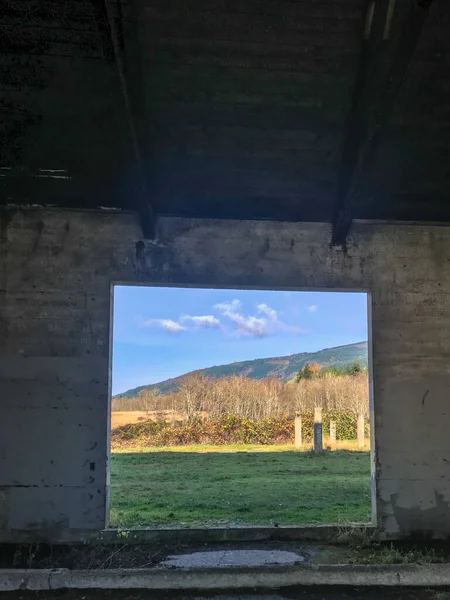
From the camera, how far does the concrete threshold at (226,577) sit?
13.6 ft

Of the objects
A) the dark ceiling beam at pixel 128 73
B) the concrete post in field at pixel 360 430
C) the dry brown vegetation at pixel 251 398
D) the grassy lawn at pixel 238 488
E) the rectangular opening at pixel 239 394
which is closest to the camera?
the dark ceiling beam at pixel 128 73

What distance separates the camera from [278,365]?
1850cm

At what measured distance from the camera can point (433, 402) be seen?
19.9 feet

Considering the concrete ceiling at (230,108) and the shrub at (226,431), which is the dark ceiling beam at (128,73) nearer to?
the concrete ceiling at (230,108)

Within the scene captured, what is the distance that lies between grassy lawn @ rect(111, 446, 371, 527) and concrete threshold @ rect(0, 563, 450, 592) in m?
1.63

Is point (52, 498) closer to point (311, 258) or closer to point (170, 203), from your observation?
point (170, 203)

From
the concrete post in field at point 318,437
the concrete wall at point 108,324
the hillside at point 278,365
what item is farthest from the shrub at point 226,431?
the concrete wall at point 108,324

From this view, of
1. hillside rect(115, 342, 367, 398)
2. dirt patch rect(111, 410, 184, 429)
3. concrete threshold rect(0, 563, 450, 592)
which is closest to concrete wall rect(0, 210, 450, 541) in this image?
concrete threshold rect(0, 563, 450, 592)

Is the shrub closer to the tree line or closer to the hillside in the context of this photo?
the tree line

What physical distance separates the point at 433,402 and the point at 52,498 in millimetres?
4285

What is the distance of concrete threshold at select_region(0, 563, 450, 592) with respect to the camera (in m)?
4.16

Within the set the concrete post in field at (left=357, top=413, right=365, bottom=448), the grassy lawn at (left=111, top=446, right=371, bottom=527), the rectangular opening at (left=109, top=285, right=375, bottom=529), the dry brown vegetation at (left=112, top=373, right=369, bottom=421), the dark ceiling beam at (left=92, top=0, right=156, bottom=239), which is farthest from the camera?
the dry brown vegetation at (left=112, top=373, right=369, bottom=421)

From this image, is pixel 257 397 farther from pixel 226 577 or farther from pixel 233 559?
pixel 226 577

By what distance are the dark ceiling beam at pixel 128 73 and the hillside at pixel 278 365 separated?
11.9 meters
